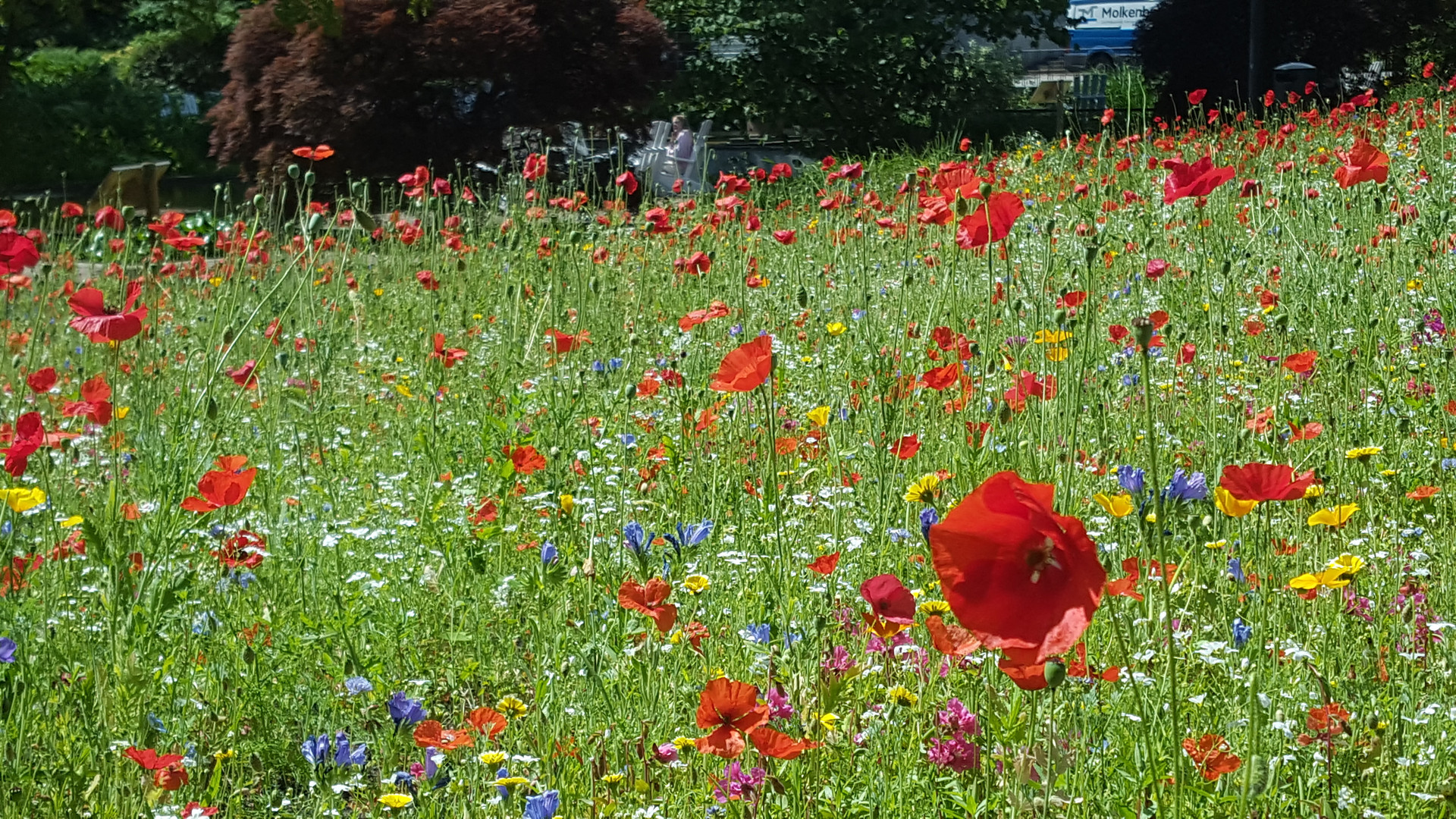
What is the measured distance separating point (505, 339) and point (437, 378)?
2.92 ft

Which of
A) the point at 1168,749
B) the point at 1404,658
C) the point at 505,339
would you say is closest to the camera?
the point at 1168,749

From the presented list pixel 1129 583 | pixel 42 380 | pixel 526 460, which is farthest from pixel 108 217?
pixel 1129 583

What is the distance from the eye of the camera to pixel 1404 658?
1856 mm

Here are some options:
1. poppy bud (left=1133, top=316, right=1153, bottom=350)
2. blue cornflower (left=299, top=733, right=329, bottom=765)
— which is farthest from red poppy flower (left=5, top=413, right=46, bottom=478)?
poppy bud (left=1133, top=316, right=1153, bottom=350)

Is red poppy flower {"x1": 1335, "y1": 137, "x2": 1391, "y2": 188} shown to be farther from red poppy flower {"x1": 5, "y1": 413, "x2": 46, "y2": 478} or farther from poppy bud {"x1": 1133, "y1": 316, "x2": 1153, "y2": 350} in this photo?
red poppy flower {"x1": 5, "y1": 413, "x2": 46, "y2": 478}

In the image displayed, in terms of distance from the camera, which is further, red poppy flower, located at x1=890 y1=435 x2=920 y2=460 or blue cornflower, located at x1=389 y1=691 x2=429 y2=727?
red poppy flower, located at x1=890 y1=435 x2=920 y2=460

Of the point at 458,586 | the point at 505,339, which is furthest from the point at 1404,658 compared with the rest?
the point at 505,339

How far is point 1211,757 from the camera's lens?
1426 millimetres

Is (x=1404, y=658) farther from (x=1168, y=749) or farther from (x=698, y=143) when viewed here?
(x=698, y=143)

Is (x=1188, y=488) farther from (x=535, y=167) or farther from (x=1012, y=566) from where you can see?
(x=535, y=167)

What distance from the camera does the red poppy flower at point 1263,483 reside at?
1.37m

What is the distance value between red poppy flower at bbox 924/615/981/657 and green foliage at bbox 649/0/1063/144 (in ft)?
44.9

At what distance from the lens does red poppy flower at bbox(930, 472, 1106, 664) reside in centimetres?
92

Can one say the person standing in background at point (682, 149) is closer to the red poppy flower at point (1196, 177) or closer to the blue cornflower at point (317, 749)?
the red poppy flower at point (1196, 177)
